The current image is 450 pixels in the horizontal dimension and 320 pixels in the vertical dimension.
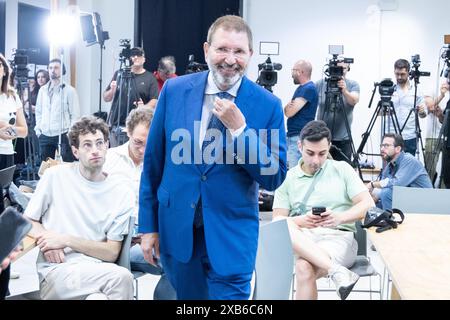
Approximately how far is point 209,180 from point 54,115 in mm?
4415

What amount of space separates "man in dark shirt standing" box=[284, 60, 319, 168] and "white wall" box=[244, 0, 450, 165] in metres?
2.51

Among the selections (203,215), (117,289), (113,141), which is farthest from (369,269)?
(113,141)

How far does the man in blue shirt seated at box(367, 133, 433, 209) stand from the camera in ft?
13.3

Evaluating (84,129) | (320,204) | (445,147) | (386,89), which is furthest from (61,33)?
(320,204)

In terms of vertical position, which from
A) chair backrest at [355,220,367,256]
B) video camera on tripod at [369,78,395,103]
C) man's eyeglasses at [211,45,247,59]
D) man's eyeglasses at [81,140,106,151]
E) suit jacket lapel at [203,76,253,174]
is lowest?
chair backrest at [355,220,367,256]

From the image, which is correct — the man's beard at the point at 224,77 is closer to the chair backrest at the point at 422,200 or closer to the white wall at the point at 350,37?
the chair backrest at the point at 422,200

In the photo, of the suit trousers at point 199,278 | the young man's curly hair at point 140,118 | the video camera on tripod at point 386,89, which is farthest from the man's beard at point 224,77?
the video camera on tripod at point 386,89

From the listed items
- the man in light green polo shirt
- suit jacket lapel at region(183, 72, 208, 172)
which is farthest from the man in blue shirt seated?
suit jacket lapel at region(183, 72, 208, 172)

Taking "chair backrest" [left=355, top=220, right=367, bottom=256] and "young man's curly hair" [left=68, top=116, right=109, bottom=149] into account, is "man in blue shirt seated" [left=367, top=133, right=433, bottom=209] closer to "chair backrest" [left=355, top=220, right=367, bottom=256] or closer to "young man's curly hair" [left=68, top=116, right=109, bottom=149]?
"chair backrest" [left=355, top=220, right=367, bottom=256]

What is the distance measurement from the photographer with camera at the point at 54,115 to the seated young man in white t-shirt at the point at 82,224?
340 cm

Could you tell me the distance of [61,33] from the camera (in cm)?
623

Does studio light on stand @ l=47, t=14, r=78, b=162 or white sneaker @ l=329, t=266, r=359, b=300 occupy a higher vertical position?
studio light on stand @ l=47, t=14, r=78, b=162

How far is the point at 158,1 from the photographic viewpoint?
8344 millimetres

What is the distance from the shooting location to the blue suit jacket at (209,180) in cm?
178
